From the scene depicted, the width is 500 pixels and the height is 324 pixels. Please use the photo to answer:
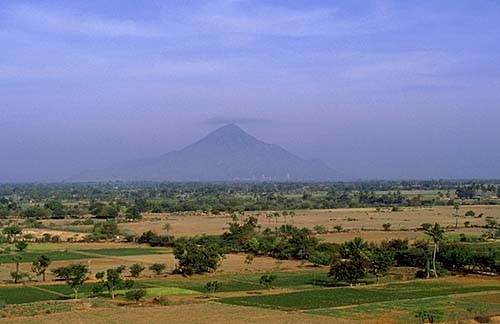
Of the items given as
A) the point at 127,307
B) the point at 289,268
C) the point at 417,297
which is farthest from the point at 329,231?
the point at 127,307

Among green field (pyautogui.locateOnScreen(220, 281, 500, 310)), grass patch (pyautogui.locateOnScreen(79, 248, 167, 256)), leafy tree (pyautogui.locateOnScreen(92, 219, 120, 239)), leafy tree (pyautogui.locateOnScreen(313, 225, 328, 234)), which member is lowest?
grass patch (pyautogui.locateOnScreen(79, 248, 167, 256))

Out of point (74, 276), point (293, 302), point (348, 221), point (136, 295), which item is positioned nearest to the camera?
point (293, 302)

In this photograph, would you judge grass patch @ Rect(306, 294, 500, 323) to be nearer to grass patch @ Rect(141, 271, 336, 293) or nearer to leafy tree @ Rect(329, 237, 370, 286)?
leafy tree @ Rect(329, 237, 370, 286)

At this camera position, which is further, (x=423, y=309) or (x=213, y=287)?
(x=213, y=287)

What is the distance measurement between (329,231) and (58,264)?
128 ft

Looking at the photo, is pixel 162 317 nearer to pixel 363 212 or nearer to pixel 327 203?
pixel 363 212

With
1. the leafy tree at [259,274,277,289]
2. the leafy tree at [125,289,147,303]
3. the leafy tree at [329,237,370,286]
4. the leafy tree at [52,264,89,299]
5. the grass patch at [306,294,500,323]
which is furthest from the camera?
the leafy tree at [329,237,370,286]

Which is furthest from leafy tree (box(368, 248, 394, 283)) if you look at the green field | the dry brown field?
the dry brown field

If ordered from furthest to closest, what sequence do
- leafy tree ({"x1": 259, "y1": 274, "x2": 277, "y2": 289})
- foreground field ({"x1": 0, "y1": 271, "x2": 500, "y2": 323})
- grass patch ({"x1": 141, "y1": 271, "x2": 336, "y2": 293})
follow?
1. grass patch ({"x1": 141, "y1": 271, "x2": 336, "y2": 293})
2. leafy tree ({"x1": 259, "y1": 274, "x2": 277, "y2": 289})
3. foreground field ({"x1": 0, "y1": 271, "x2": 500, "y2": 323})

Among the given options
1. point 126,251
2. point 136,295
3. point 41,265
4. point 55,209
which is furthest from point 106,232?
point 136,295

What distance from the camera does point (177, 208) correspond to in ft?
466

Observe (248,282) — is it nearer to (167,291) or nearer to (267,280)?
(267,280)

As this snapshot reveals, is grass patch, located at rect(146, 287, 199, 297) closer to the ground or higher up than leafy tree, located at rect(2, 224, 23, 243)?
closer to the ground

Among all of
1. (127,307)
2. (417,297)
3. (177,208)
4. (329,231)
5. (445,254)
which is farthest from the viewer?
(177,208)
